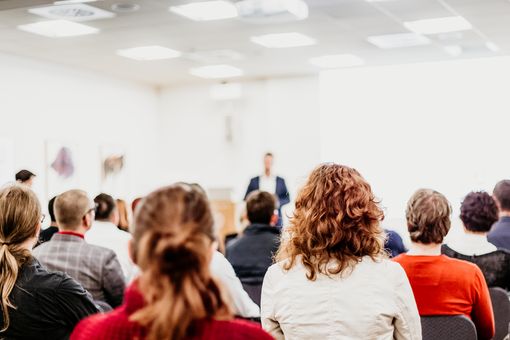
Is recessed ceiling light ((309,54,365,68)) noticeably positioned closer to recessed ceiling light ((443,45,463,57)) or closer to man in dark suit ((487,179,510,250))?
recessed ceiling light ((443,45,463,57))

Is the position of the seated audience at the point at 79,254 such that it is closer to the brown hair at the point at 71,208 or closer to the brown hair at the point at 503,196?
the brown hair at the point at 71,208

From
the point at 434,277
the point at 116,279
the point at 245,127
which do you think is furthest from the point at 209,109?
the point at 434,277

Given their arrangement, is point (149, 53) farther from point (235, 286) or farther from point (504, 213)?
point (235, 286)

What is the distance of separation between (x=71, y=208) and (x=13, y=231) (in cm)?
119

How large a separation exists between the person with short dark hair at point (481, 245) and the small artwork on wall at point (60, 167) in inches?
261

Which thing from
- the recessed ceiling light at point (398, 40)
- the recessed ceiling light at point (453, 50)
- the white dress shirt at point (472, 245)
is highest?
the recessed ceiling light at point (398, 40)

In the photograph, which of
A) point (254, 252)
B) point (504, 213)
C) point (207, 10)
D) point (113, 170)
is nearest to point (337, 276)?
point (254, 252)

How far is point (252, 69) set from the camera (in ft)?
34.2

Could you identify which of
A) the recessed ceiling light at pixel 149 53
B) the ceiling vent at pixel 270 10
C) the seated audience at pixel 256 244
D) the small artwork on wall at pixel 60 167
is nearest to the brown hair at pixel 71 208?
the seated audience at pixel 256 244

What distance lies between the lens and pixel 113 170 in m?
10.7

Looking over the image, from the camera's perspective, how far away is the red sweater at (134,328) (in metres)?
1.33

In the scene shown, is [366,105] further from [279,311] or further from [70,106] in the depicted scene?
[279,311]

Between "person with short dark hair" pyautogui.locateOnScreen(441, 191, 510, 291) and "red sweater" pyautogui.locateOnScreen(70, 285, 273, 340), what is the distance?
259 centimetres

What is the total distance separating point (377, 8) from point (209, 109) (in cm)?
538
